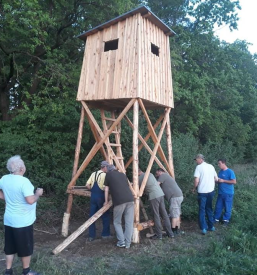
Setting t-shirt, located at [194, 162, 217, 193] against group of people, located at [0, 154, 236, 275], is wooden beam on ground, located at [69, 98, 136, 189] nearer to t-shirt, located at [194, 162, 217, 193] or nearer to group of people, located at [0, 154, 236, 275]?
group of people, located at [0, 154, 236, 275]

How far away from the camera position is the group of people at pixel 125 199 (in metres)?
6.75

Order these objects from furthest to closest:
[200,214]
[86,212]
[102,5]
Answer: [102,5], [86,212], [200,214]

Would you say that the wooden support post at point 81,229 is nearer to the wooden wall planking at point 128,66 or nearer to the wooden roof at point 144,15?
the wooden wall planking at point 128,66

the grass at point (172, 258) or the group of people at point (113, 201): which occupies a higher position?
the group of people at point (113, 201)

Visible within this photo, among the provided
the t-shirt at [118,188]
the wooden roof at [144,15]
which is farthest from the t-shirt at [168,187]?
the wooden roof at [144,15]

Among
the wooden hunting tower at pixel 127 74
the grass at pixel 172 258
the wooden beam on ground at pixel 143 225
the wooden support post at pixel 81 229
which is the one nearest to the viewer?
the grass at pixel 172 258

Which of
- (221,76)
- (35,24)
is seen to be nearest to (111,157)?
(35,24)

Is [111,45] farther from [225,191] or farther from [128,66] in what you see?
[225,191]

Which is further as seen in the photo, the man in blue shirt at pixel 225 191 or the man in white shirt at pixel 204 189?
the man in blue shirt at pixel 225 191

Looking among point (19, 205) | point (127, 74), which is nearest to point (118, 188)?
point (19, 205)

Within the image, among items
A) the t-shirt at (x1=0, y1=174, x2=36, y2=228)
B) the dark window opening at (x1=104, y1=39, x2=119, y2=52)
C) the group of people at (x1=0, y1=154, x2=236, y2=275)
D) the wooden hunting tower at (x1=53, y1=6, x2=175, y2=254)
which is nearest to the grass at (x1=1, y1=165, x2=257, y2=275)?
the group of people at (x1=0, y1=154, x2=236, y2=275)

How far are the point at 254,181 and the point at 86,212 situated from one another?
28.6ft

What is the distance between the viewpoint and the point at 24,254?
15.2ft

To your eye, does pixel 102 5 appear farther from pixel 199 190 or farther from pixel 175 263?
pixel 175 263
